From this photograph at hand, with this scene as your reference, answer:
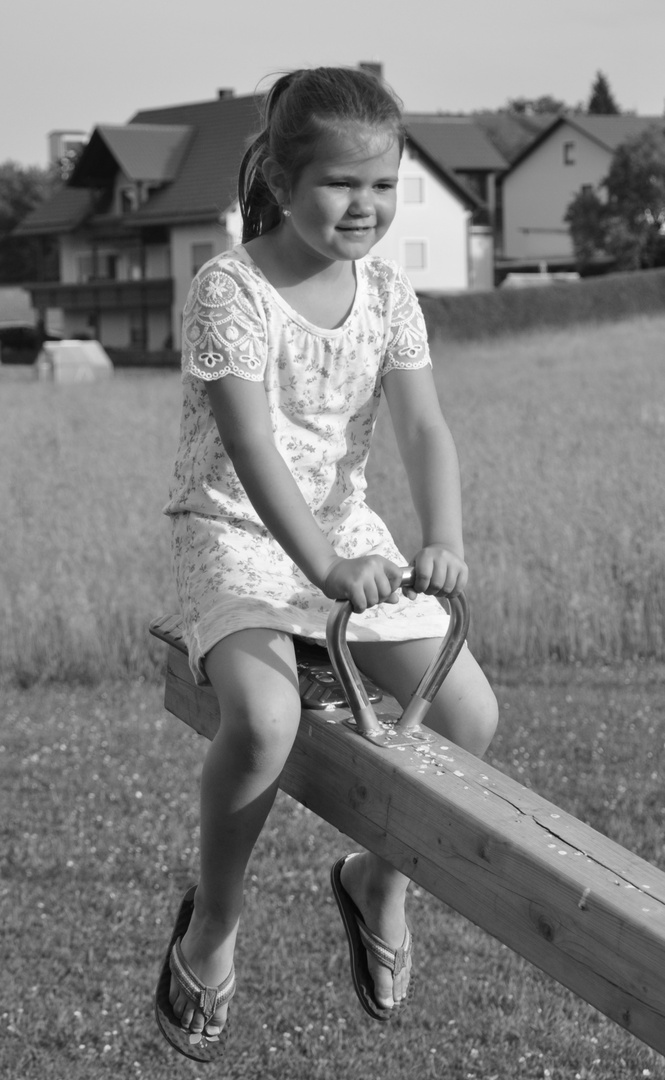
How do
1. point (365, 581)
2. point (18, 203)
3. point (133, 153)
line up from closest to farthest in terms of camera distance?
1. point (365, 581)
2. point (133, 153)
3. point (18, 203)

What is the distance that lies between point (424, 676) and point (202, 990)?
0.76m

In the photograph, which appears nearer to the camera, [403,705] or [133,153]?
[403,705]

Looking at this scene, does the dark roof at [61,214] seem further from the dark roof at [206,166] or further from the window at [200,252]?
the window at [200,252]

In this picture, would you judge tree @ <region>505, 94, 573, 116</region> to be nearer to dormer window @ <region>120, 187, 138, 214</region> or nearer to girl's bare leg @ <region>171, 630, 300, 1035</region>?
dormer window @ <region>120, 187, 138, 214</region>

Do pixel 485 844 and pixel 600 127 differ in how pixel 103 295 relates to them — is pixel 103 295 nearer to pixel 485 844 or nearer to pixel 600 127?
pixel 600 127

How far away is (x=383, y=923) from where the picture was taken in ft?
9.02

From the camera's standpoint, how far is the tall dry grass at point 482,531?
8.12 m

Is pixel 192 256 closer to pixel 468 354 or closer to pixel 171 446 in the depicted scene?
pixel 468 354

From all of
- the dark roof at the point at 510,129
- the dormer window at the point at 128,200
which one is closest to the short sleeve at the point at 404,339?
the dormer window at the point at 128,200

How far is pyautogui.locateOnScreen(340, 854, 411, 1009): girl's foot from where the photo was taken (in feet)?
8.96

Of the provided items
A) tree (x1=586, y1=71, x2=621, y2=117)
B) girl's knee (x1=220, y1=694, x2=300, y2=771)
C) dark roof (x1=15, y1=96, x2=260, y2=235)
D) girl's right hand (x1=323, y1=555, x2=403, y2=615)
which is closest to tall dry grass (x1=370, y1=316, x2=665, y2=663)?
girl's knee (x1=220, y1=694, x2=300, y2=771)

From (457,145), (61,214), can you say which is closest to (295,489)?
(61,214)

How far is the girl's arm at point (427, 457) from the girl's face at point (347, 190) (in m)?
0.35

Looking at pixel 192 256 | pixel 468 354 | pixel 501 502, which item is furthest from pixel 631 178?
pixel 501 502
